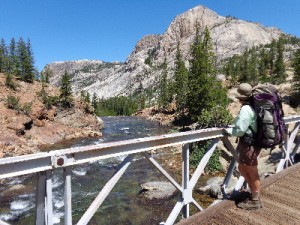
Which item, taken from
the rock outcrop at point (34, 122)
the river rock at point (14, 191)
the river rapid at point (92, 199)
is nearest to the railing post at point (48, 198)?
the river rapid at point (92, 199)

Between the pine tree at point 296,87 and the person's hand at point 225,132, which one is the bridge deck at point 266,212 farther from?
the pine tree at point 296,87

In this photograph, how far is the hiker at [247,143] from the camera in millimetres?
4980

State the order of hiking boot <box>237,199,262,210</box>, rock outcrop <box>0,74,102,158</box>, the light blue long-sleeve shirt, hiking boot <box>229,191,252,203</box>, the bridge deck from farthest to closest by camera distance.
Result: rock outcrop <box>0,74,102,158</box>
hiking boot <box>229,191,252,203</box>
hiking boot <box>237,199,262,210</box>
the light blue long-sleeve shirt
the bridge deck

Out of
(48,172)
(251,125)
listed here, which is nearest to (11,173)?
(48,172)

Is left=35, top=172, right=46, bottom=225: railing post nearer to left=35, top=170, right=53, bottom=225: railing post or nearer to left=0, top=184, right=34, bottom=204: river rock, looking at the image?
left=35, top=170, right=53, bottom=225: railing post

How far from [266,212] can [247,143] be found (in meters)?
1.20

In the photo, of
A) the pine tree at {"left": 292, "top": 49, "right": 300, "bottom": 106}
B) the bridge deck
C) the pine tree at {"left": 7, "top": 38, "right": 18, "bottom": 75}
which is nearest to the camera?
the bridge deck

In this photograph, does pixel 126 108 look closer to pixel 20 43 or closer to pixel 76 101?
pixel 20 43

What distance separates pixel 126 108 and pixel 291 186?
4652 inches

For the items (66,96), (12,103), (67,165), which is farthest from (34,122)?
(67,165)

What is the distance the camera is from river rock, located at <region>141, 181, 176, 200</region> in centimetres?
1451

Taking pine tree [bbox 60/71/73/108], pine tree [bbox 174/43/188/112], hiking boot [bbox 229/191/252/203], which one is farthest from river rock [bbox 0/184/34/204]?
pine tree [bbox 174/43/188/112]

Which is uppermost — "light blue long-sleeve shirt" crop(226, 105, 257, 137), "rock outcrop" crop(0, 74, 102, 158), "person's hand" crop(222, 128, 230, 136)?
"light blue long-sleeve shirt" crop(226, 105, 257, 137)

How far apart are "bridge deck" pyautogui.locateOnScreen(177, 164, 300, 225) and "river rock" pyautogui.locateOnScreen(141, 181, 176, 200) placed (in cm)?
867
